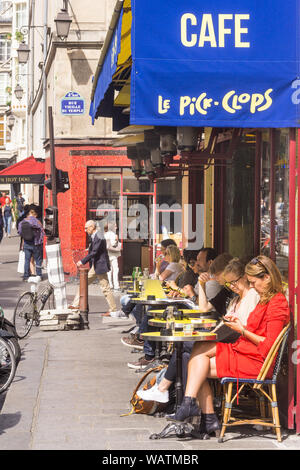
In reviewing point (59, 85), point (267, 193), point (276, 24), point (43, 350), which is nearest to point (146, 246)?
point (59, 85)

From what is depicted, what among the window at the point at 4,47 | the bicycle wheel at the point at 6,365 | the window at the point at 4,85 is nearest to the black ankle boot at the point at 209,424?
the bicycle wheel at the point at 6,365

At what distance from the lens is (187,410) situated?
656 centimetres

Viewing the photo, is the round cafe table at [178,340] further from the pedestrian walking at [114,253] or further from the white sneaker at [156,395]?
the pedestrian walking at [114,253]

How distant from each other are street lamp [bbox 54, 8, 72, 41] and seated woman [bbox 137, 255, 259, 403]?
1348 cm

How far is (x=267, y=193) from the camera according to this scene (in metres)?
8.20

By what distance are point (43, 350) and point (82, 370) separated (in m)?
1.67

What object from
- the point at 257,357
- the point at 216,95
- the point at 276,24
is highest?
the point at 276,24

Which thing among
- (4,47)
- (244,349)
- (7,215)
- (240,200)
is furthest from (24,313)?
(4,47)

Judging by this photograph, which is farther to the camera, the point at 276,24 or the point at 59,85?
the point at 59,85

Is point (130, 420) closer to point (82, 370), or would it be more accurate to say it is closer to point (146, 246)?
point (82, 370)

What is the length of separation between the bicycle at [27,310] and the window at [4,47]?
204 feet

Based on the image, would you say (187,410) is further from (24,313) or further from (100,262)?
(100,262)
